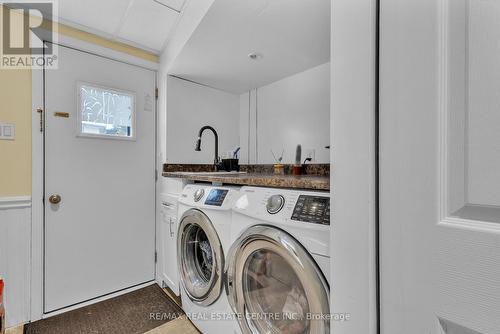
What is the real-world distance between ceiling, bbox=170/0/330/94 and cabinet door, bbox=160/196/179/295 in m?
1.17

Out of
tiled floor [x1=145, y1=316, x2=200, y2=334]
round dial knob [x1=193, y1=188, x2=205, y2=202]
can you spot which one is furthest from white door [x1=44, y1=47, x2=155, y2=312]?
round dial knob [x1=193, y1=188, x2=205, y2=202]

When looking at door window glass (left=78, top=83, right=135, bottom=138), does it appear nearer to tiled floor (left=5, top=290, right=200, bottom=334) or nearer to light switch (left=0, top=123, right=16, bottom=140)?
light switch (left=0, top=123, right=16, bottom=140)

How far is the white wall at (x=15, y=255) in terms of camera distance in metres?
1.46

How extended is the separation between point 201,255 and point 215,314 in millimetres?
415

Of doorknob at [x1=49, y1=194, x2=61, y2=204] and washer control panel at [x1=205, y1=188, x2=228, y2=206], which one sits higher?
washer control panel at [x1=205, y1=188, x2=228, y2=206]

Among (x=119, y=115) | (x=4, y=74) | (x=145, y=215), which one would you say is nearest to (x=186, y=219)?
(x=145, y=215)

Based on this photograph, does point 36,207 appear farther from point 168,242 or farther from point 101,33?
point 101,33

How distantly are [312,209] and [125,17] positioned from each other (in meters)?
1.90

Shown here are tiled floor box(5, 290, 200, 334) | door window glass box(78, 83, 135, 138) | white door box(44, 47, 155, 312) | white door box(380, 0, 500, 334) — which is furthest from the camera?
door window glass box(78, 83, 135, 138)

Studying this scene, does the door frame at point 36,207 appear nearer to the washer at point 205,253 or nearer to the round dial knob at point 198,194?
the washer at point 205,253

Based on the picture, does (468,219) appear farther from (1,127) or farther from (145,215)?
(1,127)

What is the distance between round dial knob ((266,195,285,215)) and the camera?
2.87 feet

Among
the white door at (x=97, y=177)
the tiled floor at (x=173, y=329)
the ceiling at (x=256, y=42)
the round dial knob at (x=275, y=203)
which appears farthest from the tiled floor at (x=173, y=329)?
the ceiling at (x=256, y=42)

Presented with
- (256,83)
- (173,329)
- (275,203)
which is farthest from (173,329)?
(256,83)
